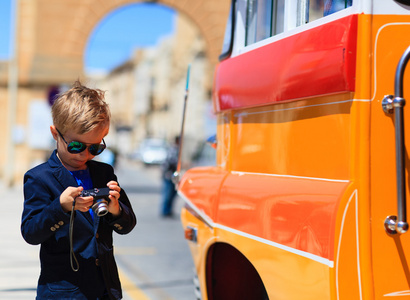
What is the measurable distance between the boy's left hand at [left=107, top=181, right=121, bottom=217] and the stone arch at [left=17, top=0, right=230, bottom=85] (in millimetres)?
19584

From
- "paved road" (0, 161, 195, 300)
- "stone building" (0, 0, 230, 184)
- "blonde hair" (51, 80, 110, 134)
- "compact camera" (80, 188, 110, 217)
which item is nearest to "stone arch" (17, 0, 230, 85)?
"stone building" (0, 0, 230, 184)

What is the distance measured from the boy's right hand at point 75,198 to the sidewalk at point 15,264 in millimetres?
3711

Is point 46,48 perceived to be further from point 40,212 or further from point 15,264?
point 40,212

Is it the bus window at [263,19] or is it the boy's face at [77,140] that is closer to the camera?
the boy's face at [77,140]

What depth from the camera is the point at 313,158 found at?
2752 millimetres

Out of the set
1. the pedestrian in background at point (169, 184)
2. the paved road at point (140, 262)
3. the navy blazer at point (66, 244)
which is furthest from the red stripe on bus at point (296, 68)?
the pedestrian in background at point (169, 184)

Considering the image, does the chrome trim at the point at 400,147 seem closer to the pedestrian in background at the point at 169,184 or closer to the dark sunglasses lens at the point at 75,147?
the dark sunglasses lens at the point at 75,147

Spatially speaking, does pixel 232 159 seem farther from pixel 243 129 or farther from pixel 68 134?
pixel 68 134

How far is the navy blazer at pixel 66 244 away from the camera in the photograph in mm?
2760

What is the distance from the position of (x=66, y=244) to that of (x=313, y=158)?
3.55 feet

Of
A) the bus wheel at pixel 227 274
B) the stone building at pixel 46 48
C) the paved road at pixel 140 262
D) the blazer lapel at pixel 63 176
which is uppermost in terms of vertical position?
the stone building at pixel 46 48

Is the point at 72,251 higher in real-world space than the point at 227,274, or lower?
higher

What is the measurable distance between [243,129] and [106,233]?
1.01 meters

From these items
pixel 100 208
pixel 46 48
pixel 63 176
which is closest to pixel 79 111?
pixel 63 176
